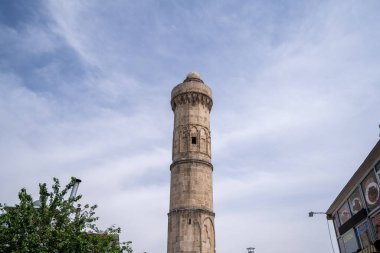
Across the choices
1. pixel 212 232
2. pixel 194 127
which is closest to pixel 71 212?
pixel 212 232

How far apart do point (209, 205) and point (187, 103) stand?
972cm

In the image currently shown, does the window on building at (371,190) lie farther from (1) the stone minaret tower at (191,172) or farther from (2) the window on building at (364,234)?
(1) the stone minaret tower at (191,172)

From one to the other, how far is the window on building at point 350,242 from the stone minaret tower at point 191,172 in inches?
457

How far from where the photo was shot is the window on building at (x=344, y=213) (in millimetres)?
17188

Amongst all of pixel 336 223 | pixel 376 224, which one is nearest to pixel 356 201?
pixel 376 224

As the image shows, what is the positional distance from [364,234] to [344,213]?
2544 millimetres

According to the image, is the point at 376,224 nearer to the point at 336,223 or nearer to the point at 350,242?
the point at 350,242

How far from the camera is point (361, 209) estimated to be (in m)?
15.3

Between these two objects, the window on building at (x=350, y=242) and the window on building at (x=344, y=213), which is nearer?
the window on building at (x=350, y=242)

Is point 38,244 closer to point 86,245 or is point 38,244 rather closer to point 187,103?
point 86,245

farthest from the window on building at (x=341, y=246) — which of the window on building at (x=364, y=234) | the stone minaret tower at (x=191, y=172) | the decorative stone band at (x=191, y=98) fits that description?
the decorative stone band at (x=191, y=98)

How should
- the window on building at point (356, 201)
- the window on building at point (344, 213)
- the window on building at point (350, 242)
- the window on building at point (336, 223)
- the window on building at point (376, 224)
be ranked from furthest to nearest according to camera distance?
the window on building at point (336, 223) → the window on building at point (344, 213) → the window on building at point (350, 242) → the window on building at point (356, 201) → the window on building at point (376, 224)

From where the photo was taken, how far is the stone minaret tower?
88.2ft

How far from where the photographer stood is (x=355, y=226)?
16.3 meters
